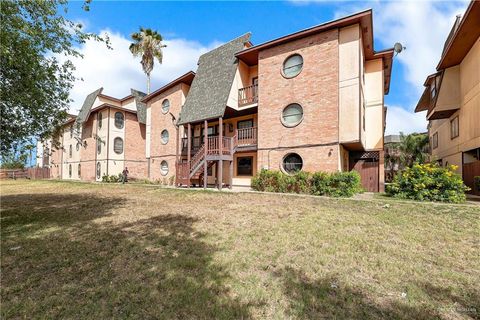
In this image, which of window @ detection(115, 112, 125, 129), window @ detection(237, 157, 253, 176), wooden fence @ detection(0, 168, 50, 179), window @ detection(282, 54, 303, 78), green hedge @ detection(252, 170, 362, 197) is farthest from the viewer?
wooden fence @ detection(0, 168, 50, 179)

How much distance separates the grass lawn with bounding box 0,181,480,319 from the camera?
2.96 meters

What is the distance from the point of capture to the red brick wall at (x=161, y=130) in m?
20.4

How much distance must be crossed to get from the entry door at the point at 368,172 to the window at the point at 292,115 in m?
5.69

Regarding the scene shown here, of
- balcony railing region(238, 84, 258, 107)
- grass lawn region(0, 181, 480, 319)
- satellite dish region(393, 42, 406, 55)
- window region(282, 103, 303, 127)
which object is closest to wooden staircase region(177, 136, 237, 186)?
balcony railing region(238, 84, 258, 107)

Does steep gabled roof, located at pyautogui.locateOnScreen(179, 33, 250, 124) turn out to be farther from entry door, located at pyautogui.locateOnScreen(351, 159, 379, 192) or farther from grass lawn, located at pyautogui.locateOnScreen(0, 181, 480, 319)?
entry door, located at pyautogui.locateOnScreen(351, 159, 379, 192)

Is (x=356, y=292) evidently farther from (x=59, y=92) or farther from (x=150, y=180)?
(x=150, y=180)

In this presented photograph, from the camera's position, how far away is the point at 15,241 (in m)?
5.43

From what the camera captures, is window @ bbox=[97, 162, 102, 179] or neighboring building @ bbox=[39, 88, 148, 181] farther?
window @ bbox=[97, 162, 102, 179]

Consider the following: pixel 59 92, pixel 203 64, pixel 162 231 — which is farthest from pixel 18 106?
pixel 203 64

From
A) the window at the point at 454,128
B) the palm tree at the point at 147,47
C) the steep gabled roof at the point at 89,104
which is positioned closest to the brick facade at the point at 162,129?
the palm tree at the point at 147,47

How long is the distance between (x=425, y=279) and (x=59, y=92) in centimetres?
1099

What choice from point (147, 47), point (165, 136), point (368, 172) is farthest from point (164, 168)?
point (368, 172)

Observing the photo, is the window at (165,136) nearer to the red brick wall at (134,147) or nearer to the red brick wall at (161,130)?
the red brick wall at (161,130)

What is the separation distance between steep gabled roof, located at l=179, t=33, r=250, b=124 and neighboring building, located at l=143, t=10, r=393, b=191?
0.29 feet
